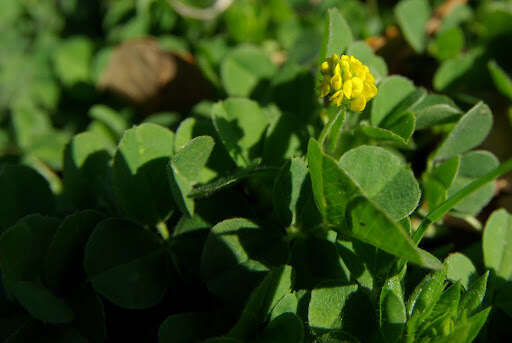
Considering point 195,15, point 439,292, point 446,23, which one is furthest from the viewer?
point 195,15

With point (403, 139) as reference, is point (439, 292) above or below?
below

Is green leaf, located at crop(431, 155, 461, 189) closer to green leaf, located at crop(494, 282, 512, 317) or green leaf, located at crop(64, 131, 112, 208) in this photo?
green leaf, located at crop(494, 282, 512, 317)

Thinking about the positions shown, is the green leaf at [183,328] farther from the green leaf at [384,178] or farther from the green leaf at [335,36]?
the green leaf at [335,36]

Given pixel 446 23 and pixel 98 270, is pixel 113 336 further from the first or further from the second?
pixel 446 23

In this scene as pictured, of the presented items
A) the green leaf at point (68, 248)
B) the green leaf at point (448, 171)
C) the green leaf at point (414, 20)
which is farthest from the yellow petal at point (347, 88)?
the green leaf at point (414, 20)

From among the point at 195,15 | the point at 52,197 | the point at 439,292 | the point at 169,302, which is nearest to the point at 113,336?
the point at 169,302

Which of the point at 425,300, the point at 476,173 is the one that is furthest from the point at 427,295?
the point at 476,173

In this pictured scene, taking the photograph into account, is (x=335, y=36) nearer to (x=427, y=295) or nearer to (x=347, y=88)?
(x=347, y=88)
